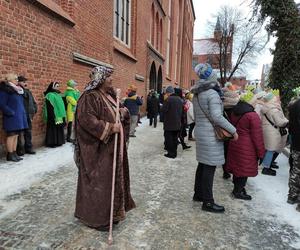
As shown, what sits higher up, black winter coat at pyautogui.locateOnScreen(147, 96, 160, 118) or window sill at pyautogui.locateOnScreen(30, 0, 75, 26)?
window sill at pyautogui.locateOnScreen(30, 0, 75, 26)

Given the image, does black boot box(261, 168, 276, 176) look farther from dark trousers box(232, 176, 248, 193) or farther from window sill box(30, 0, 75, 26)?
window sill box(30, 0, 75, 26)

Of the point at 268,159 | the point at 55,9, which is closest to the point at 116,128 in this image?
the point at 268,159

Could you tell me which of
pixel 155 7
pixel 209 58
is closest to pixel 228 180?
pixel 155 7

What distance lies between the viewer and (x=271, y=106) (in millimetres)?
6348

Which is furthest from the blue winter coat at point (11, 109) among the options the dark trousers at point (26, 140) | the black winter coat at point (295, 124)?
the black winter coat at point (295, 124)

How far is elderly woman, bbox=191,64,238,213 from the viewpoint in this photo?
4148 mm

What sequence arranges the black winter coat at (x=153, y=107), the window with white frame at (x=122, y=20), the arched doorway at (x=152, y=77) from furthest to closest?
the arched doorway at (x=152, y=77), the black winter coat at (x=153, y=107), the window with white frame at (x=122, y=20)

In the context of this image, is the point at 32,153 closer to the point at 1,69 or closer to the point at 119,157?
the point at 1,69

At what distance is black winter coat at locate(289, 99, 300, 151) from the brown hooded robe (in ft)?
8.45

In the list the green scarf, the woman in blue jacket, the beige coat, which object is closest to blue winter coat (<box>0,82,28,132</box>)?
the woman in blue jacket

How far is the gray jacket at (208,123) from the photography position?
13.6ft

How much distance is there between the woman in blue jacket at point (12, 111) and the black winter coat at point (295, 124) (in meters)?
4.94

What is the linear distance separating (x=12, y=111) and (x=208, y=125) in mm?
4034

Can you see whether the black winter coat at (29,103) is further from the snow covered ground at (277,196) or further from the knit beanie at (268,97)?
the knit beanie at (268,97)
